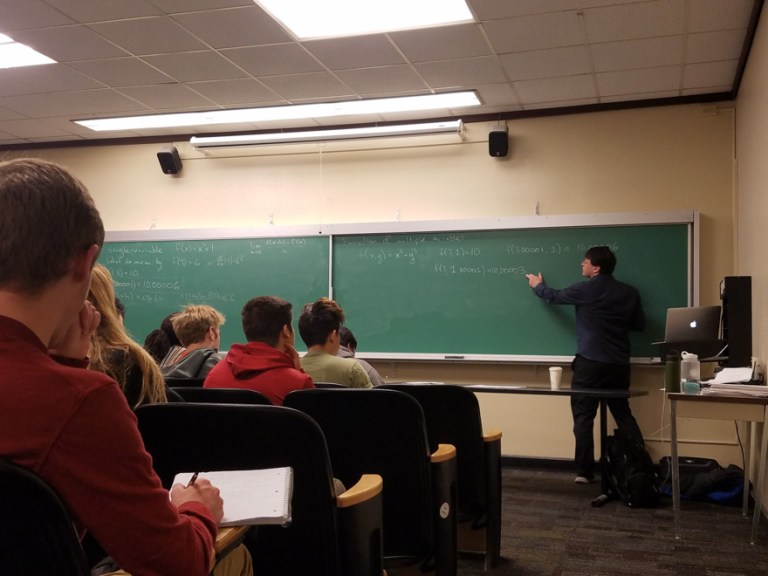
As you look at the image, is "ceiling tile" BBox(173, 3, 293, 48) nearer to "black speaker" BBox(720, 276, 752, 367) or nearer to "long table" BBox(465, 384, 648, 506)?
"long table" BBox(465, 384, 648, 506)

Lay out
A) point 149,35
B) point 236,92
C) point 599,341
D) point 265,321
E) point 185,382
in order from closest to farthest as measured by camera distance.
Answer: point 265,321
point 185,382
point 149,35
point 599,341
point 236,92

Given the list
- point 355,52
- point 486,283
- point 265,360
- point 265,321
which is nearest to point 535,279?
point 486,283

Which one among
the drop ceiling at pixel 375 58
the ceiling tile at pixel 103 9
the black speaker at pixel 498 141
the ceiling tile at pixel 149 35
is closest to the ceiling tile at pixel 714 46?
the drop ceiling at pixel 375 58

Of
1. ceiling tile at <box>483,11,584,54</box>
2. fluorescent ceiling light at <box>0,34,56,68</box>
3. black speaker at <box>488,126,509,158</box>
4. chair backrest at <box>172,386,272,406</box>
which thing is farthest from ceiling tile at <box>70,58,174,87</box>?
chair backrest at <box>172,386,272,406</box>

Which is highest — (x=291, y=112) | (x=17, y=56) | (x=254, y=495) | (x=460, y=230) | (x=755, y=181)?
(x=17, y=56)

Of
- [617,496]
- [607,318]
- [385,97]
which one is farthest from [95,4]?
[617,496]

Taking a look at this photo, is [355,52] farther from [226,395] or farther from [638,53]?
[226,395]

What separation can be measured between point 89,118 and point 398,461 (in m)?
4.65

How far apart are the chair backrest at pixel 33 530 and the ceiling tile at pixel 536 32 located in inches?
138

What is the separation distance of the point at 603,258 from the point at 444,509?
3.04 m

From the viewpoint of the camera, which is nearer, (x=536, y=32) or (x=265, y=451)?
(x=265, y=451)

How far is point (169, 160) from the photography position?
19.8 feet

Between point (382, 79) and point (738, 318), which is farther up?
point (382, 79)

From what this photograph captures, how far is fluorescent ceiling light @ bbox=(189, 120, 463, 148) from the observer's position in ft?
17.4
